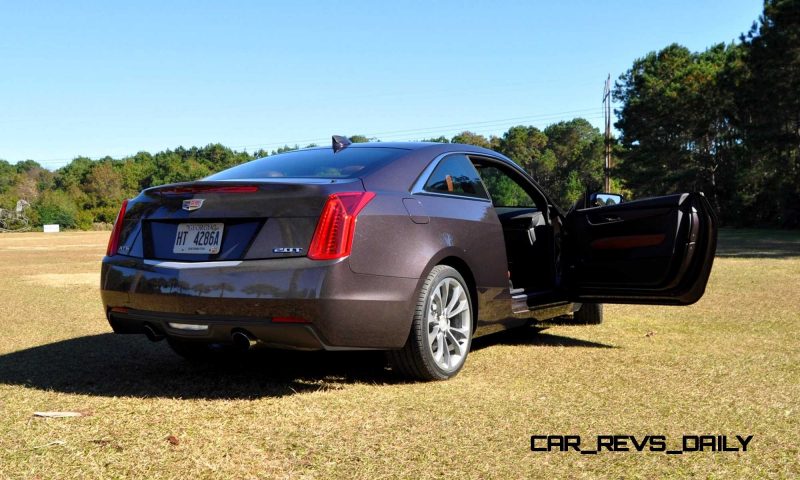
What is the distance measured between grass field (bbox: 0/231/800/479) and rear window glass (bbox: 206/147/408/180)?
1302 mm

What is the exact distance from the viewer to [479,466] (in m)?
3.00

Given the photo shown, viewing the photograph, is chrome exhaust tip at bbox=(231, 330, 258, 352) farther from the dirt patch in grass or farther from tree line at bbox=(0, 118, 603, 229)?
tree line at bbox=(0, 118, 603, 229)

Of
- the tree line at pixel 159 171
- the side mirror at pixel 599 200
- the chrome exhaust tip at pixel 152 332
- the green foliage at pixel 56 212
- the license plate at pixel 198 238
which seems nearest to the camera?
the license plate at pixel 198 238

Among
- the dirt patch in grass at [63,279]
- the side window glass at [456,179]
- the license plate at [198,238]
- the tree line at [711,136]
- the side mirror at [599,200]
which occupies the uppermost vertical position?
the tree line at [711,136]

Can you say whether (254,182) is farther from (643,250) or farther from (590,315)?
(590,315)

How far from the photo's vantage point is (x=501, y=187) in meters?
6.27

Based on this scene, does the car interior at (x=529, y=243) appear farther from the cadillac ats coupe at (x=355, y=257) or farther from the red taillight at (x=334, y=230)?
the red taillight at (x=334, y=230)

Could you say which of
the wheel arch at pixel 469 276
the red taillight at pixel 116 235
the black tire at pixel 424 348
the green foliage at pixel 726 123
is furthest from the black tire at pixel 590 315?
the green foliage at pixel 726 123

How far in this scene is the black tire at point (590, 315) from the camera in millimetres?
7156

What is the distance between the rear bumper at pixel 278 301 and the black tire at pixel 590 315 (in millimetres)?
3429

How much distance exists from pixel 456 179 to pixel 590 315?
9.28 feet

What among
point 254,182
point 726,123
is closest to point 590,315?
point 254,182

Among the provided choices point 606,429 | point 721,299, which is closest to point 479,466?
point 606,429

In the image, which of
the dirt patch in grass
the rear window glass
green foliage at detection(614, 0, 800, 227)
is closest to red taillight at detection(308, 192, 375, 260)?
the rear window glass
